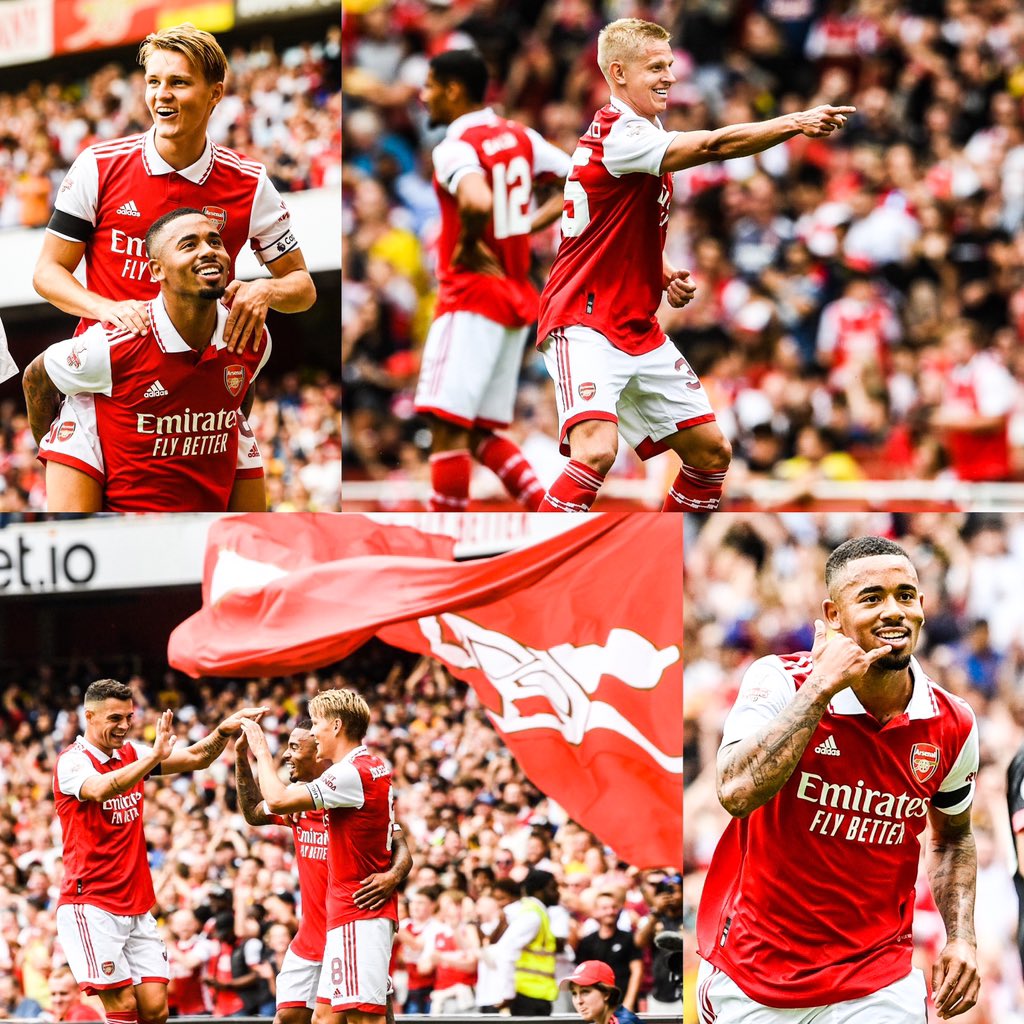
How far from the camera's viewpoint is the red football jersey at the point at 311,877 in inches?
299

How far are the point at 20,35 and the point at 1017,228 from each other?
31.5 ft

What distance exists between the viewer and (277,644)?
320 inches

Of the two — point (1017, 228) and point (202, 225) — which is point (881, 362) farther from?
point (202, 225)

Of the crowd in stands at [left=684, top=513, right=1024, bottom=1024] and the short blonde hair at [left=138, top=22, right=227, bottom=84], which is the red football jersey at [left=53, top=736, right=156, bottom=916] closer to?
the short blonde hair at [left=138, top=22, right=227, bottom=84]

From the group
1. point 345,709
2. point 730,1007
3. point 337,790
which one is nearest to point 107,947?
point 337,790

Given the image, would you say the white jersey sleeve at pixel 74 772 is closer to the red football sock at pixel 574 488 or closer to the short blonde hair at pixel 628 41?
the red football sock at pixel 574 488

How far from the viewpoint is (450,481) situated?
28.9ft

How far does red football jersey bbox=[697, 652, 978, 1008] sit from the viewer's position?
5.98 metres

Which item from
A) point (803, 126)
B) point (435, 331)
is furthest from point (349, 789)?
point (803, 126)

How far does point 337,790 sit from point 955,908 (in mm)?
2505

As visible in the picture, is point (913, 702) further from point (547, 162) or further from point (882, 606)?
point (547, 162)

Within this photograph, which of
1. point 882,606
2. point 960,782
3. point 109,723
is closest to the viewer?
point 882,606

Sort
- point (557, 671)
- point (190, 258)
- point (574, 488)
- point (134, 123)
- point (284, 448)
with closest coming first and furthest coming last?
point (190, 258) → point (574, 488) → point (557, 671) → point (134, 123) → point (284, 448)

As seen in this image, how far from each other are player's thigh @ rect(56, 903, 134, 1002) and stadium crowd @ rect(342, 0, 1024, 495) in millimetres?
6533
